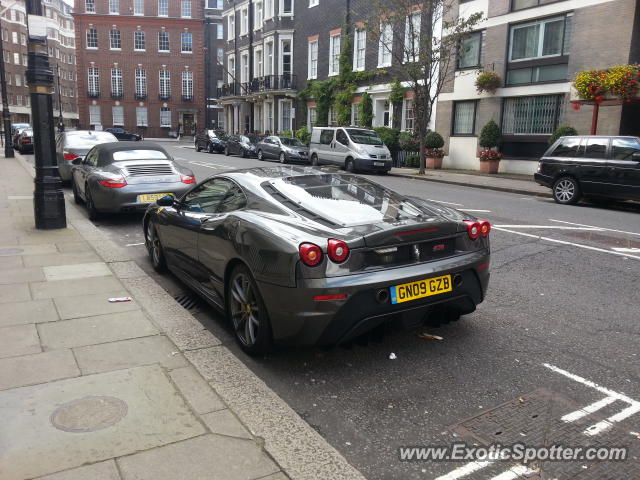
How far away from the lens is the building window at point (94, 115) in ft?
199

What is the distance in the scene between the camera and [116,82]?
6081cm

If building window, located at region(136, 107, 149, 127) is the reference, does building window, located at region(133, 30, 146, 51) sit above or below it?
above

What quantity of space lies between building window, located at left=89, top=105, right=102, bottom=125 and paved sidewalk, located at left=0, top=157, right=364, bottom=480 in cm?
6079

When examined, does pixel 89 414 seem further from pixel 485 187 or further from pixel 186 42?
pixel 186 42

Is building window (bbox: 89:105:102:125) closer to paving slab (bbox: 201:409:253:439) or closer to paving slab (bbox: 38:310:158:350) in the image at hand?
paving slab (bbox: 38:310:158:350)

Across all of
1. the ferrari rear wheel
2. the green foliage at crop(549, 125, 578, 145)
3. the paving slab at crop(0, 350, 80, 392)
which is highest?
the green foliage at crop(549, 125, 578, 145)

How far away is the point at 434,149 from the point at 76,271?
2101 centimetres

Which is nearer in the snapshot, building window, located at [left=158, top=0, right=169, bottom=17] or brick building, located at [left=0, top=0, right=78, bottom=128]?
building window, located at [left=158, top=0, right=169, bottom=17]

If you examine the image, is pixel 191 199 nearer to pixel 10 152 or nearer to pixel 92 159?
pixel 92 159

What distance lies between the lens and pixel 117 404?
3402mm

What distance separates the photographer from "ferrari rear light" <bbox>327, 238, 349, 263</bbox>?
3760 mm

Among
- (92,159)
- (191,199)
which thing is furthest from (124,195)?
(191,199)

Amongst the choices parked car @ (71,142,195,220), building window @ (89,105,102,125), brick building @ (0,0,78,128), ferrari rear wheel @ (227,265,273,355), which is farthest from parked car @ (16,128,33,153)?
brick building @ (0,0,78,128)

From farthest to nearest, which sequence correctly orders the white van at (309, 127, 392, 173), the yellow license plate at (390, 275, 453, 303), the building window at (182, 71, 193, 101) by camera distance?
the building window at (182, 71, 193, 101) < the white van at (309, 127, 392, 173) < the yellow license plate at (390, 275, 453, 303)
